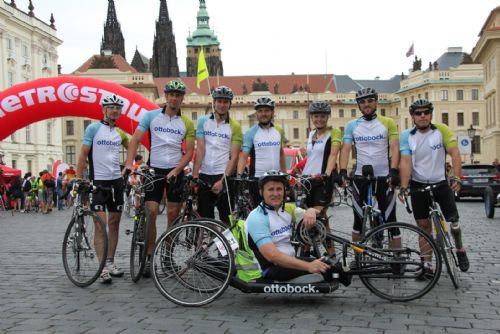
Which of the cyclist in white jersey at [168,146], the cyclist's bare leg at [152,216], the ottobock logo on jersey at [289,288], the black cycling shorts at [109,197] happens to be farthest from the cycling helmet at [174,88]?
the ottobock logo on jersey at [289,288]

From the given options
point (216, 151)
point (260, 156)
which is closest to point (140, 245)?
point (216, 151)

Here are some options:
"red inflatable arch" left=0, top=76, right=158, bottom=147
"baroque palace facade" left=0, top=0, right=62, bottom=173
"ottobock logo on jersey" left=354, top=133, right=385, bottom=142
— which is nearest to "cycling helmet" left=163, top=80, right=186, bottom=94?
"ottobock logo on jersey" left=354, top=133, right=385, bottom=142

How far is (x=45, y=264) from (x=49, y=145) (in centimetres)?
5795

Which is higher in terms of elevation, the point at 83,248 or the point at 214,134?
the point at 214,134

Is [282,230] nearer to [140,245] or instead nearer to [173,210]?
[140,245]

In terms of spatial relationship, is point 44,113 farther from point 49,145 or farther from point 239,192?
point 49,145

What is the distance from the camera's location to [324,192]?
7.02m

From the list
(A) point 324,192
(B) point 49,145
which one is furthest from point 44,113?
(B) point 49,145

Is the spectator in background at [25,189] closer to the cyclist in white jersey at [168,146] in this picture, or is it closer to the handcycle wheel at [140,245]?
the cyclist in white jersey at [168,146]

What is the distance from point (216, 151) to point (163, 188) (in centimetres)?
74

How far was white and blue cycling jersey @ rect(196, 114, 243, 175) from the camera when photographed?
7379 millimetres

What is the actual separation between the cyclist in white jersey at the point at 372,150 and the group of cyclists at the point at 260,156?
0.04 ft

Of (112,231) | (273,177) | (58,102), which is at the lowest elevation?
(112,231)

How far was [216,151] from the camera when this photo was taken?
7.38m
